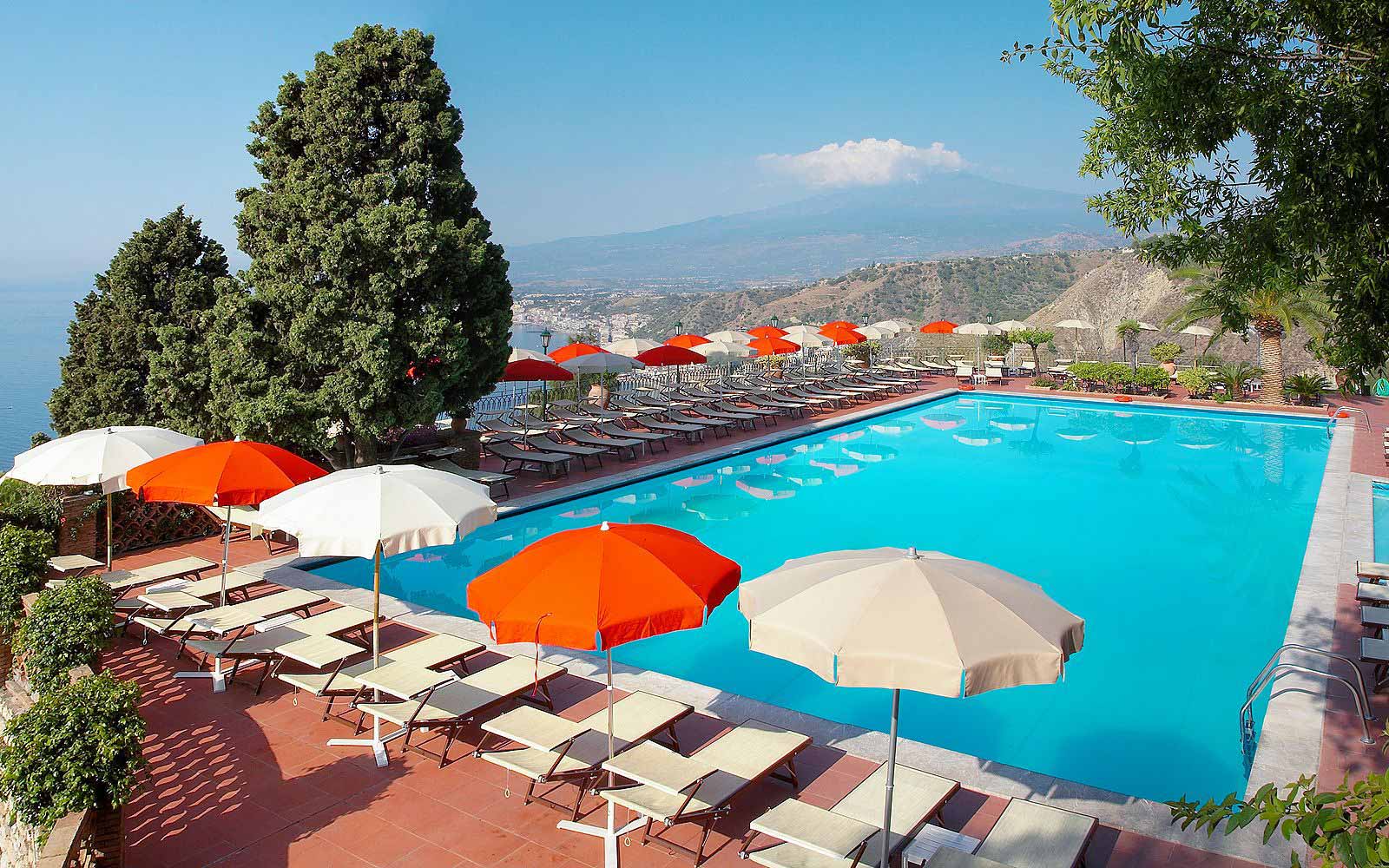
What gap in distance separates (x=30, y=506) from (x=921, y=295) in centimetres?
7296

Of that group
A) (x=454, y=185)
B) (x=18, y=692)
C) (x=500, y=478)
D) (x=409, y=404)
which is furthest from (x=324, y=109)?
(x=18, y=692)

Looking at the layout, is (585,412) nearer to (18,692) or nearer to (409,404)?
(409,404)

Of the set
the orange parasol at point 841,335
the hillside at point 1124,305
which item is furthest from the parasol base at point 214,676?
the hillside at point 1124,305

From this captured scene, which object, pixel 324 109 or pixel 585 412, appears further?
pixel 585 412

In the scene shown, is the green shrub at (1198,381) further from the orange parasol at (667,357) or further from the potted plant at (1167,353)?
the orange parasol at (667,357)

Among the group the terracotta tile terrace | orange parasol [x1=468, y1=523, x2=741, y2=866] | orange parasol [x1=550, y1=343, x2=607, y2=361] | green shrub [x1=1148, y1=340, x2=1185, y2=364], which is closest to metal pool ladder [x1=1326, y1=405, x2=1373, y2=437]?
green shrub [x1=1148, y1=340, x2=1185, y2=364]

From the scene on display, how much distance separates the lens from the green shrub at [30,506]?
29.3 feet

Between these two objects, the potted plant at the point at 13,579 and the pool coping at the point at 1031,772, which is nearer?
the pool coping at the point at 1031,772

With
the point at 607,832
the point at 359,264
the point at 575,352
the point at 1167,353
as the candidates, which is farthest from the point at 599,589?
the point at 1167,353

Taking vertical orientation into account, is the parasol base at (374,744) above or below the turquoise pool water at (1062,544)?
above

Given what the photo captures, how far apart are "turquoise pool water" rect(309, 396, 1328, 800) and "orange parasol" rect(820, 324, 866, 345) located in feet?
9.46

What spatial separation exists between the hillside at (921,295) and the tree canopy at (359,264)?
5889cm

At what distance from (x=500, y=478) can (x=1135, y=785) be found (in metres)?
9.10

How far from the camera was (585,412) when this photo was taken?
60.2 feet
